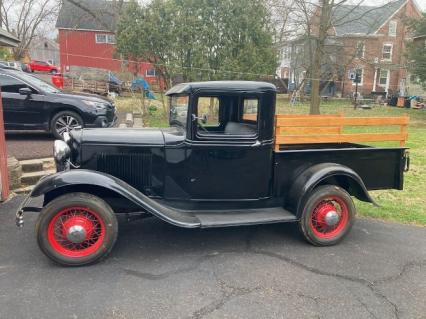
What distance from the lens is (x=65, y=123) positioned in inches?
321

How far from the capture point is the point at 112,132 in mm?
4078

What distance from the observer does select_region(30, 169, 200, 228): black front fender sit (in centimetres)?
347

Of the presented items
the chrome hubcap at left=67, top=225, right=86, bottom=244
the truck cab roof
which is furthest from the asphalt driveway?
the truck cab roof

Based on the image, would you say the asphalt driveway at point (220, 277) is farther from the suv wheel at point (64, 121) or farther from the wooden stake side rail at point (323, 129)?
the suv wheel at point (64, 121)

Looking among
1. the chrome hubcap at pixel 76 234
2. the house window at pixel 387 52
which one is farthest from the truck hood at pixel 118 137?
the house window at pixel 387 52

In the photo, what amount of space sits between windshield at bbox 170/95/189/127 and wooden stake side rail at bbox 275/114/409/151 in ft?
3.35

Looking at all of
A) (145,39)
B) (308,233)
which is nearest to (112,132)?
(308,233)

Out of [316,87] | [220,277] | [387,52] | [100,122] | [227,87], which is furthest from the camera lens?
[387,52]

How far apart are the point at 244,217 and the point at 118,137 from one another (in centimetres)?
161

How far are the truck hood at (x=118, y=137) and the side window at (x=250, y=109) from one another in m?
1.02

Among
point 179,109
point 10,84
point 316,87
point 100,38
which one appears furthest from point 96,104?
point 100,38

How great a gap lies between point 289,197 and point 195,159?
1.16 m

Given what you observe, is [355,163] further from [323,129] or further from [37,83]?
[37,83]

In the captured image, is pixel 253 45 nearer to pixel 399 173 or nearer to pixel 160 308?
pixel 399 173
